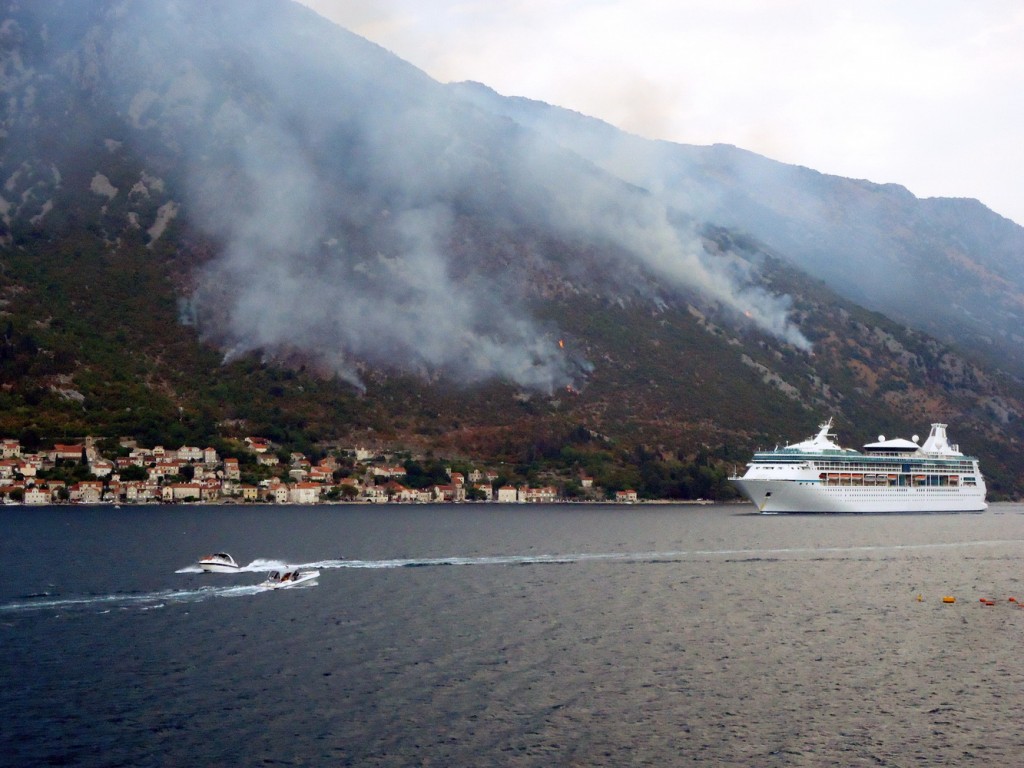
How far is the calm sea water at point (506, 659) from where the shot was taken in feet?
141

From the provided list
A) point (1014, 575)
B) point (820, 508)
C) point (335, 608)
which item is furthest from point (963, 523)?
point (335, 608)

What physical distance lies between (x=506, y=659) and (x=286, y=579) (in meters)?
28.5

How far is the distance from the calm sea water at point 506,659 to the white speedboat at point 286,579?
233cm

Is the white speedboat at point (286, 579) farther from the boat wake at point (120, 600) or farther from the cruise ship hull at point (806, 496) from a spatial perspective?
the cruise ship hull at point (806, 496)

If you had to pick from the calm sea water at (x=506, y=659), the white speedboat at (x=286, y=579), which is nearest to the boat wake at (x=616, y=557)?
the calm sea water at (x=506, y=659)

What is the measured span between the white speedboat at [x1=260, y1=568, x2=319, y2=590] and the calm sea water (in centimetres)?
233

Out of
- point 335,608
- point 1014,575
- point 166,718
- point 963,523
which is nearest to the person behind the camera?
point 166,718

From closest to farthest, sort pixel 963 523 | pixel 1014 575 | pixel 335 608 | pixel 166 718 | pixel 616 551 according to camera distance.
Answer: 1. pixel 166 718
2. pixel 335 608
3. pixel 1014 575
4. pixel 616 551
5. pixel 963 523

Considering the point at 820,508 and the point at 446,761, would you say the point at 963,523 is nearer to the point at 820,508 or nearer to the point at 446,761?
the point at 820,508

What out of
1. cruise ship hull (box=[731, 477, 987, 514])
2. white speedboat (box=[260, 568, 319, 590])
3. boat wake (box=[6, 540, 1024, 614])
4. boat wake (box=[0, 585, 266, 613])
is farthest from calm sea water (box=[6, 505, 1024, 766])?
cruise ship hull (box=[731, 477, 987, 514])

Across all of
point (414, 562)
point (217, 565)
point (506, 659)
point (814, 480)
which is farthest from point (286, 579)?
point (814, 480)

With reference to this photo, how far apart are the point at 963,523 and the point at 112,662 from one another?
153584 mm

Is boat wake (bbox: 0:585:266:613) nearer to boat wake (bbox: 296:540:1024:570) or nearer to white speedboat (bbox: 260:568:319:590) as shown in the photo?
white speedboat (bbox: 260:568:319:590)

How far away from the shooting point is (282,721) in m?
44.9
